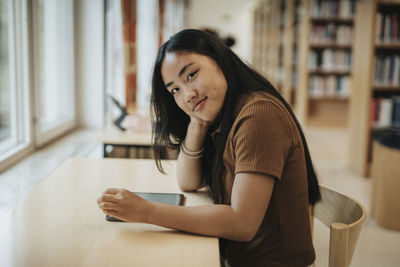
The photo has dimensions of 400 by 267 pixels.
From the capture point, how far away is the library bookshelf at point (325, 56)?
20.8ft

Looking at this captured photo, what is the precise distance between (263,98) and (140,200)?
399 mm

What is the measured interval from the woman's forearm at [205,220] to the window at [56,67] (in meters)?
1.47

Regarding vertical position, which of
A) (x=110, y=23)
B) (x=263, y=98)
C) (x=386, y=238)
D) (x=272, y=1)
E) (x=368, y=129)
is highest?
(x=272, y=1)

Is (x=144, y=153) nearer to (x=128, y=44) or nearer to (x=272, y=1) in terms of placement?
(x=128, y=44)

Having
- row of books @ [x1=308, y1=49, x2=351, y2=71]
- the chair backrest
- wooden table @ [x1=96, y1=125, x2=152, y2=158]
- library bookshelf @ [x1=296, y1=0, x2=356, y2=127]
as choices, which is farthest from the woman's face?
row of books @ [x1=308, y1=49, x2=351, y2=71]

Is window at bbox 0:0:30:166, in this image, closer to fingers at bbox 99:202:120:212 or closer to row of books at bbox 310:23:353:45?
fingers at bbox 99:202:120:212

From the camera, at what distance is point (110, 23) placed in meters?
3.12

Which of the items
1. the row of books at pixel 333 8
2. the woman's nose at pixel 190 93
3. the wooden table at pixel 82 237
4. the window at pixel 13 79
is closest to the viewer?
the wooden table at pixel 82 237

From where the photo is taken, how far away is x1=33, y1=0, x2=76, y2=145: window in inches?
97.9

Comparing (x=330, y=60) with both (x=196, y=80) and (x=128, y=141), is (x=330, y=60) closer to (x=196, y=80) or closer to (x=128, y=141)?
(x=128, y=141)

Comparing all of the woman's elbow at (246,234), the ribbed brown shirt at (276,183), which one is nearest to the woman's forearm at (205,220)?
the woman's elbow at (246,234)

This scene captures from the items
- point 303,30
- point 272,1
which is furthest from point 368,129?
point 272,1

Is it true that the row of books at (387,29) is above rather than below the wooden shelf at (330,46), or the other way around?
above

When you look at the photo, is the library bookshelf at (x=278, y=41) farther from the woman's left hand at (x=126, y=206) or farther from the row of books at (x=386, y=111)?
the woman's left hand at (x=126, y=206)
